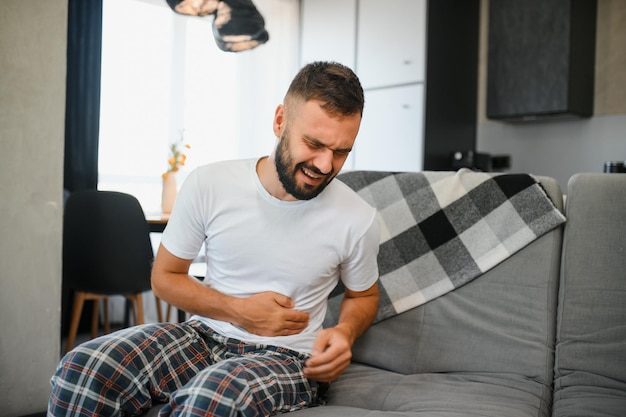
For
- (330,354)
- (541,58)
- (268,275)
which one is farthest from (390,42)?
(330,354)

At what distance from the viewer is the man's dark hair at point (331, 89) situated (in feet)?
4.43

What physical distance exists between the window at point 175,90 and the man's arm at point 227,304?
292cm

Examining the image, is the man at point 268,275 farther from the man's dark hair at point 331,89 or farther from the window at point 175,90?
the window at point 175,90

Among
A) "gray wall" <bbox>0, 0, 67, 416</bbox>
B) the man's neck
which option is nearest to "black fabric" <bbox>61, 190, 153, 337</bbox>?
"gray wall" <bbox>0, 0, 67, 416</bbox>

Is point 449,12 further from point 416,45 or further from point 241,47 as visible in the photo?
point 241,47

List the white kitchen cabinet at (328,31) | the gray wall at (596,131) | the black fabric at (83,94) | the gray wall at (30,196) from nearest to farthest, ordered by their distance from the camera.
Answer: the gray wall at (30,196) < the black fabric at (83,94) < the gray wall at (596,131) < the white kitchen cabinet at (328,31)

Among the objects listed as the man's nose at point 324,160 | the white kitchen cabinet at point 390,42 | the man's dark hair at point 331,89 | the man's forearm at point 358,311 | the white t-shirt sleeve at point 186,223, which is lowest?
Result: the man's forearm at point 358,311

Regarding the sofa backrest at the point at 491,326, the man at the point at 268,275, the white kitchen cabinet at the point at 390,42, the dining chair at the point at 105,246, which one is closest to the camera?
the man at the point at 268,275

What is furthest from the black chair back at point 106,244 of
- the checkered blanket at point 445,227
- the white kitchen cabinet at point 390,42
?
the white kitchen cabinet at point 390,42

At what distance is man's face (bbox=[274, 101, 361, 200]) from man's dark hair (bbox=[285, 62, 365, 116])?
2 cm

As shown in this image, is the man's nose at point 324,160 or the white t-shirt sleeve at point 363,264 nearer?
the man's nose at point 324,160

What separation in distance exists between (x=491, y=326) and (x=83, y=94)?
3225 millimetres

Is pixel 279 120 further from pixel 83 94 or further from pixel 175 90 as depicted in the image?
pixel 175 90

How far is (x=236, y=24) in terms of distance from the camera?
2516 mm
